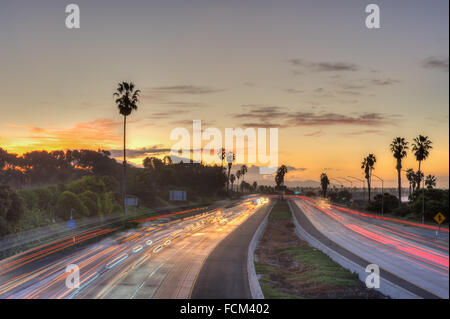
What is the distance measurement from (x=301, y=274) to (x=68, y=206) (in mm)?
37747

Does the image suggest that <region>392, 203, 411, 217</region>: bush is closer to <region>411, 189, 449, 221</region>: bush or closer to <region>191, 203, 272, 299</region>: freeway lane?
<region>411, 189, 449, 221</region>: bush

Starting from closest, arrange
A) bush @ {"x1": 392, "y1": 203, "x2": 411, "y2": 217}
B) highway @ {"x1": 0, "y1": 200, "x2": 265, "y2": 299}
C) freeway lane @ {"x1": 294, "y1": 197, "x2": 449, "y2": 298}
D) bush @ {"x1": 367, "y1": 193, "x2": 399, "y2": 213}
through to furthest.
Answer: highway @ {"x1": 0, "y1": 200, "x2": 265, "y2": 299} → freeway lane @ {"x1": 294, "y1": 197, "x2": 449, "y2": 298} → bush @ {"x1": 392, "y1": 203, "x2": 411, "y2": 217} → bush @ {"x1": 367, "y1": 193, "x2": 399, "y2": 213}

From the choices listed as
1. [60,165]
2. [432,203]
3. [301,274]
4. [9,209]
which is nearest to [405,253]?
[301,274]

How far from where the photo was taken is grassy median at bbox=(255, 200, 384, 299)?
24744mm

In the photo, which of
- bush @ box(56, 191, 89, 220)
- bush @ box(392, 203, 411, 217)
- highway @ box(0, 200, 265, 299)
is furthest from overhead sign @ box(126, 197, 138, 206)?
bush @ box(392, 203, 411, 217)

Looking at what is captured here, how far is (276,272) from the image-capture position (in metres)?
32.8

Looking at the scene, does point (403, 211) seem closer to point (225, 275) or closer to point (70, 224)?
point (70, 224)

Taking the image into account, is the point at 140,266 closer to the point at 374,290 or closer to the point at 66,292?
the point at 66,292

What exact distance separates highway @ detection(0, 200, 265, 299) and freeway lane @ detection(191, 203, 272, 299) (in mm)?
727

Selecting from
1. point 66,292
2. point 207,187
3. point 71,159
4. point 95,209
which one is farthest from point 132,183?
point 66,292

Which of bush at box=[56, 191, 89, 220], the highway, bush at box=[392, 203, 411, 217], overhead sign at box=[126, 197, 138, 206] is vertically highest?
bush at box=[56, 191, 89, 220]

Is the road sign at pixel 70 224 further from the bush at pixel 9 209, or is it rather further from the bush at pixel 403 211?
the bush at pixel 403 211
